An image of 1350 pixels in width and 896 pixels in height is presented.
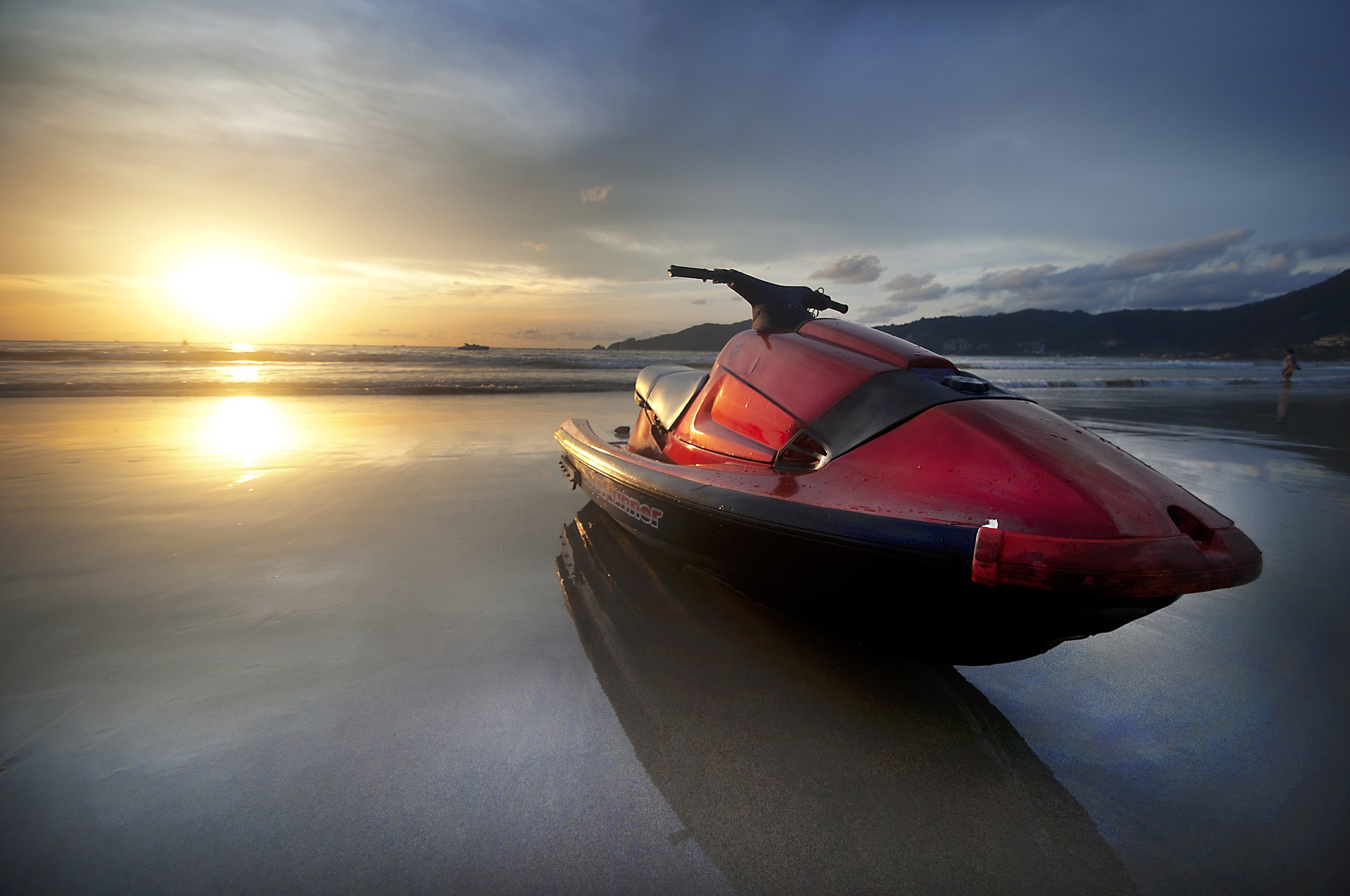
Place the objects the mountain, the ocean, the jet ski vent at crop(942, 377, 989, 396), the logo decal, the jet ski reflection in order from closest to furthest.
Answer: the jet ski reflection, the jet ski vent at crop(942, 377, 989, 396), the logo decal, the ocean, the mountain

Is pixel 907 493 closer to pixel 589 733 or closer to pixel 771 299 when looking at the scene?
pixel 589 733

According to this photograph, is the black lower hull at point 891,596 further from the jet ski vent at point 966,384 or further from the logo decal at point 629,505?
the jet ski vent at point 966,384

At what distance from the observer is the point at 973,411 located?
1783 mm

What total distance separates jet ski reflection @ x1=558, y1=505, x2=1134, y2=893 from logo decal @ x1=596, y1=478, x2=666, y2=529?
462 millimetres

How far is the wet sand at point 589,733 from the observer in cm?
132

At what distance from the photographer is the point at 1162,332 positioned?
90625 millimetres

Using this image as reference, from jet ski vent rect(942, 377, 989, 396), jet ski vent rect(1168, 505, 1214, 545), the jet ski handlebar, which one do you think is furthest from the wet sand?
the jet ski handlebar

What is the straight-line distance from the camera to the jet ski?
4.29ft

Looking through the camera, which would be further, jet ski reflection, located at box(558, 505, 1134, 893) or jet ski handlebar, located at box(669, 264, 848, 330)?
jet ski handlebar, located at box(669, 264, 848, 330)

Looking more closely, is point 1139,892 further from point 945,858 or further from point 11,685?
point 11,685

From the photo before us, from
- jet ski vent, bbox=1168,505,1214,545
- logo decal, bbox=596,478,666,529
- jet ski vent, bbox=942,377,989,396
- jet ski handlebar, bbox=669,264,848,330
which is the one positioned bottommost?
logo decal, bbox=596,478,666,529

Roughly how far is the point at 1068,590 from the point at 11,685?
325 cm

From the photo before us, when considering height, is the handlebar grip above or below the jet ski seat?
above

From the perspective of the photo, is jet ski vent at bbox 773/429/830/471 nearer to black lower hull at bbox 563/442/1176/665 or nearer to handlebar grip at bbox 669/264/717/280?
black lower hull at bbox 563/442/1176/665
